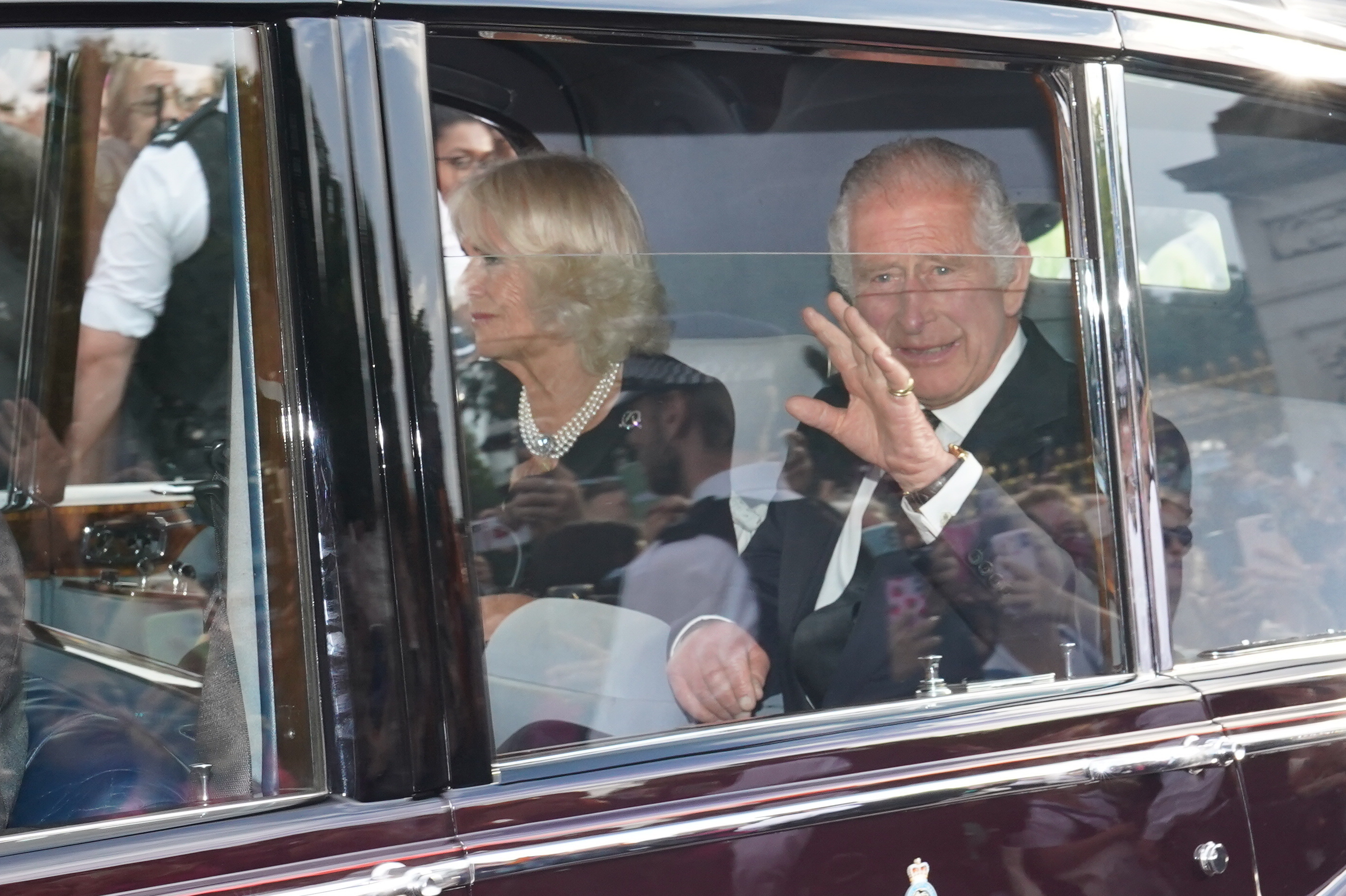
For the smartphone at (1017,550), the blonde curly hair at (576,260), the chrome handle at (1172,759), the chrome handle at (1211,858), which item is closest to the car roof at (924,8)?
the blonde curly hair at (576,260)

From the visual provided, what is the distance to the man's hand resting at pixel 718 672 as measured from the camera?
1500 mm

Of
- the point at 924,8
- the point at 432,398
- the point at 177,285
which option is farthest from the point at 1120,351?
the point at 177,285

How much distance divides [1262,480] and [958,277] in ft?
2.00

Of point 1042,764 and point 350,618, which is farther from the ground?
point 350,618

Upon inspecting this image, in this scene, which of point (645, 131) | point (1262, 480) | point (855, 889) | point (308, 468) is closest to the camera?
point (308, 468)

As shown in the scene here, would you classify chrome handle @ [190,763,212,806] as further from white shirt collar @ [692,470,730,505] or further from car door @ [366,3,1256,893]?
white shirt collar @ [692,470,730,505]

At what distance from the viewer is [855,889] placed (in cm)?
138

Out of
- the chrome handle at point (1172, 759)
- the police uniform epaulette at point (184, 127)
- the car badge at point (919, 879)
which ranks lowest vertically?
the car badge at point (919, 879)

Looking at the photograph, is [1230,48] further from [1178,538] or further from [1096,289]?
[1178,538]

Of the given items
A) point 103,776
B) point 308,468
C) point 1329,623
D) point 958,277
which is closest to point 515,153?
point 958,277

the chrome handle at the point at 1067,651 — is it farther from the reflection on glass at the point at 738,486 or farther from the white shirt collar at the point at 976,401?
the white shirt collar at the point at 976,401

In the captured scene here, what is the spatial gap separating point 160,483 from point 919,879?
3.02 feet

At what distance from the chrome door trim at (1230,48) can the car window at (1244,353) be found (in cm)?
5

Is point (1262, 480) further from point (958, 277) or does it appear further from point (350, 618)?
point (350, 618)
